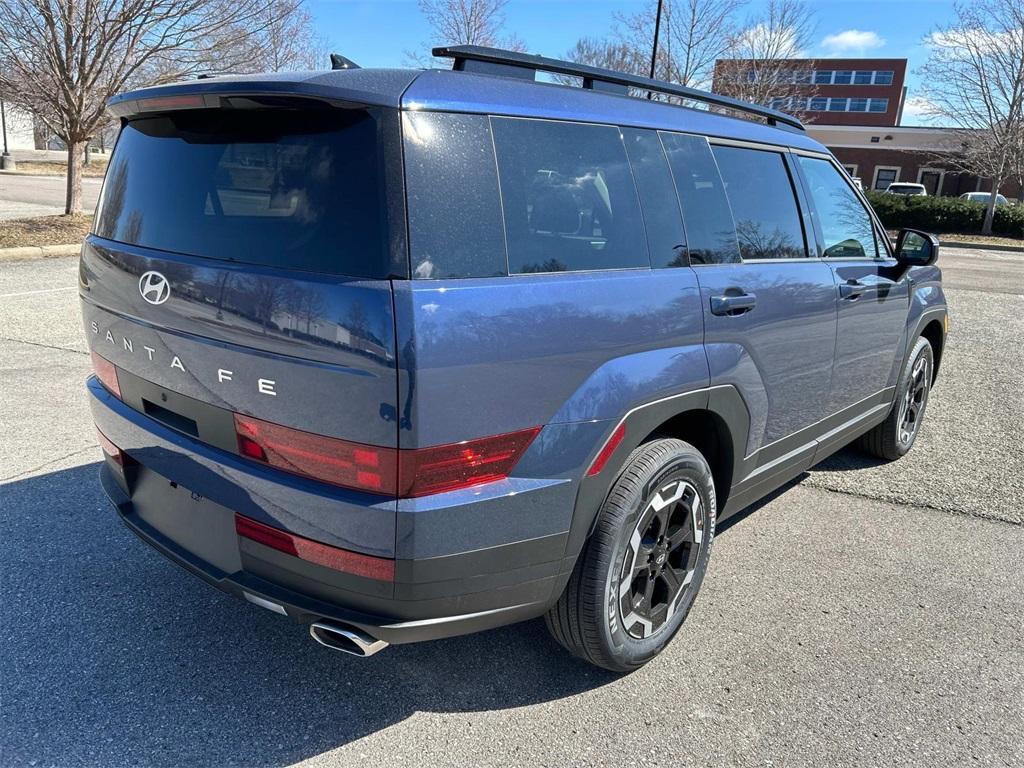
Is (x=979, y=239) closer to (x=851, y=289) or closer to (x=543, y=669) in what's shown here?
(x=851, y=289)

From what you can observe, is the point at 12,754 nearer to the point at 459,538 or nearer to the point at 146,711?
the point at 146,711

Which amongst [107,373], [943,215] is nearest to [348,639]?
[107,373]

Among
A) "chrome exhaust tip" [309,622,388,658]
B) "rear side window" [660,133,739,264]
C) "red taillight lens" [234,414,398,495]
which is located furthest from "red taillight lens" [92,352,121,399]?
"rear side window" [660,133,739,264]

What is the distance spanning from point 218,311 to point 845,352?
2910 mm

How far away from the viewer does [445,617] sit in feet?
7.00

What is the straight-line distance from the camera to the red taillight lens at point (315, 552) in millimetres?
2004

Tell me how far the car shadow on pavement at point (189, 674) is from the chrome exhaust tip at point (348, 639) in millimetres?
443

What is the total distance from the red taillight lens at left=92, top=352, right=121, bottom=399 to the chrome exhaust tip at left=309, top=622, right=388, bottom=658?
48.4 inches

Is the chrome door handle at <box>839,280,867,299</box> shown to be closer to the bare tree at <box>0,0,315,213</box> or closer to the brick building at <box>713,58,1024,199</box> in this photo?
the bare tree at <box>0,0,315,213</box>

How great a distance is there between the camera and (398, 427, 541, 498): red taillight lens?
1.92 m

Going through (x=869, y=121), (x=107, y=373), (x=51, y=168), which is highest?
(x=869, y=121)

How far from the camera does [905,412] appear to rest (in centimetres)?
488

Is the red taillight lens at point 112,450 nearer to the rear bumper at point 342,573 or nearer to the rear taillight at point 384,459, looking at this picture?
the rear bumper at point 342,573

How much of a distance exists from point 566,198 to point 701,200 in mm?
751
